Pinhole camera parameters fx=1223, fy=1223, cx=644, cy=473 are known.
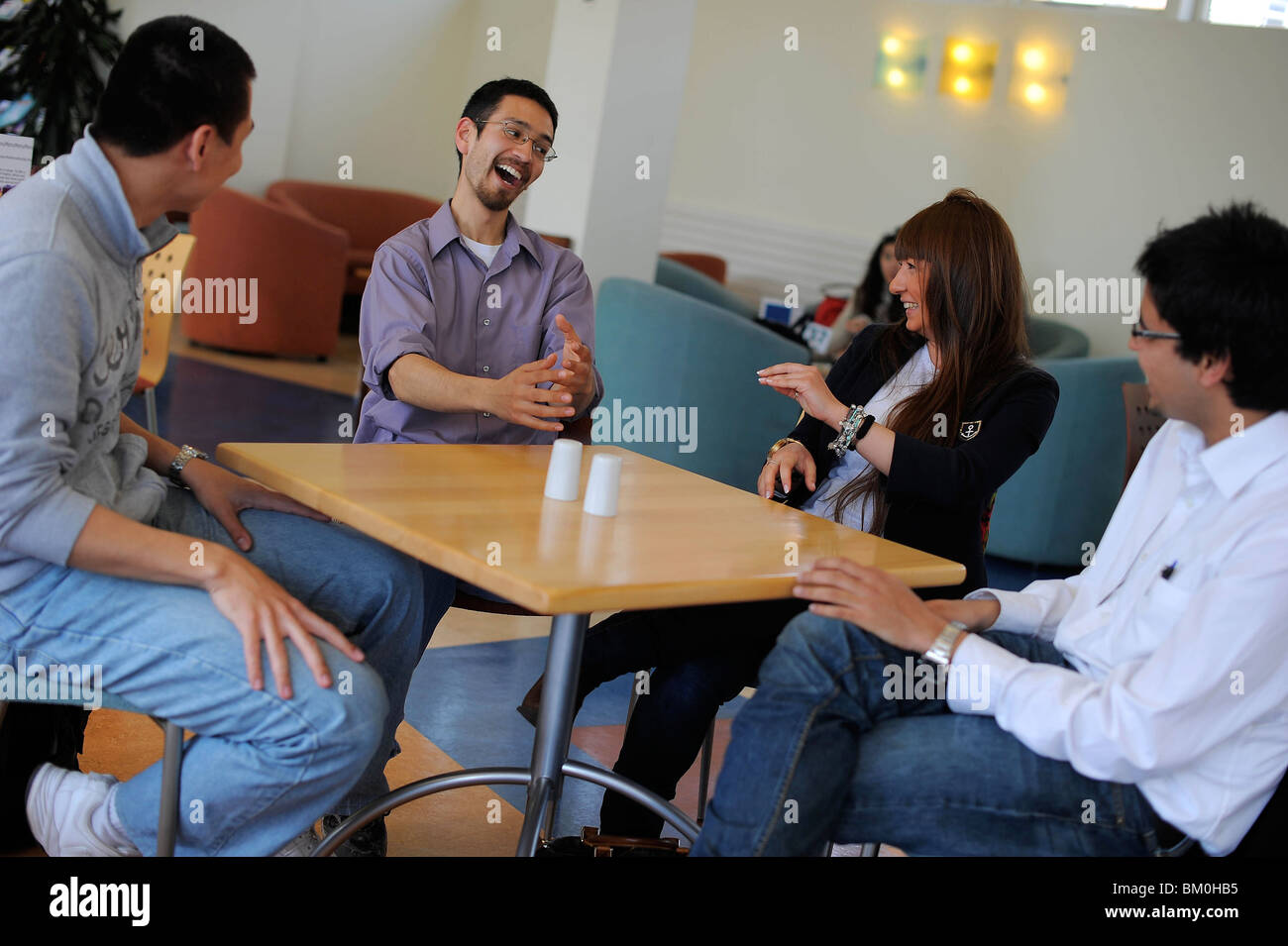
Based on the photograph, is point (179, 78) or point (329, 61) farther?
point (329, 61)

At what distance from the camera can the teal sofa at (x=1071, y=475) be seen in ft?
14.1

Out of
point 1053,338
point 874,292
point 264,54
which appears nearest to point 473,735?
point 874,292

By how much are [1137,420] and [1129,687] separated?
1.02m

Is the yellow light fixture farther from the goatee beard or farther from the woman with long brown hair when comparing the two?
the goatee beard

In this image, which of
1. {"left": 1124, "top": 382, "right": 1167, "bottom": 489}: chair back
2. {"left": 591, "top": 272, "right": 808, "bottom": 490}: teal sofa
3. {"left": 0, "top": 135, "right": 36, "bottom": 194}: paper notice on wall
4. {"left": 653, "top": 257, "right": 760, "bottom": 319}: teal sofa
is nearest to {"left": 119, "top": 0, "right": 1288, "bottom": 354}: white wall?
{"left": 653, "top": 257, "right": 760, "bottom": 319}: teal sofa

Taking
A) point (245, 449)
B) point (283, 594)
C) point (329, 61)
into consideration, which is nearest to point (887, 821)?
point (283, 594)

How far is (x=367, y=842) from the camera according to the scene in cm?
188

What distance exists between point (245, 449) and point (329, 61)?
7.56 meters

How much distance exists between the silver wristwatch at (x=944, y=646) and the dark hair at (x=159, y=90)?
1.02 meters

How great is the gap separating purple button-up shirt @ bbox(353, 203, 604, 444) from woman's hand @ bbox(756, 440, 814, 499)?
13.0 inches

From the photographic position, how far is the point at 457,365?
2.20 m

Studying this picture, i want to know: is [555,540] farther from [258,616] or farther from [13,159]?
[13,159]
